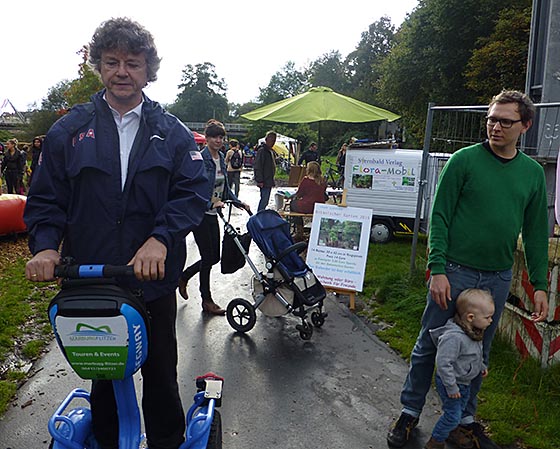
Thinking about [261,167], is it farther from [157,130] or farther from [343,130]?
[343,130]

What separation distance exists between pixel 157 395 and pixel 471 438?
2107mm

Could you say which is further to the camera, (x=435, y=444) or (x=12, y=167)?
(x=12, y=167)

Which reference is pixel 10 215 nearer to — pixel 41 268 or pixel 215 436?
pixel 215 436

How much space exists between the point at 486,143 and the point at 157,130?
1906 millimetres

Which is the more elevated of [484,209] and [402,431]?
[484,209]

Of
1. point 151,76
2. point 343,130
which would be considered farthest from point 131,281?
point 343,130

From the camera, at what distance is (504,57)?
65.0 ft


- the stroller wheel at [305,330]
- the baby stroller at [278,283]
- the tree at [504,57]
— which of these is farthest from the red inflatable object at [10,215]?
the tree at [504,57]

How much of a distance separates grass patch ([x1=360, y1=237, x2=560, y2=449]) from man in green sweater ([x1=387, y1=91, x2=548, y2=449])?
84 centimetres

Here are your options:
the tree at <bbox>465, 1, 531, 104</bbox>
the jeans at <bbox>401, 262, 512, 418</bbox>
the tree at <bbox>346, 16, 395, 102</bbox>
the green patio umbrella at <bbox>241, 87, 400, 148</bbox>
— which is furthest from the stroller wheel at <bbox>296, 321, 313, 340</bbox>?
the tree at <bbox>346, 16, 395, 102</bbox>

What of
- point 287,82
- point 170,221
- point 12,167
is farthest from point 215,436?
point 287,82

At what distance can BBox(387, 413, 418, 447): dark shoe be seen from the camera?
11.4ft

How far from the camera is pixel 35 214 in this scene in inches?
89.5

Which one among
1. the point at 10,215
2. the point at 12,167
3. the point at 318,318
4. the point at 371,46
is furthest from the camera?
the point at 371,46
